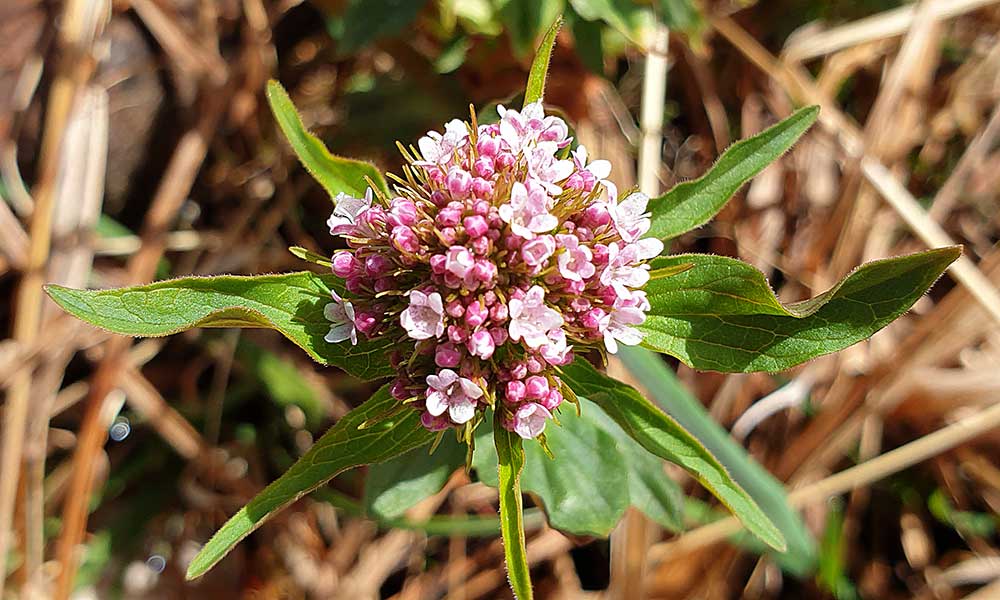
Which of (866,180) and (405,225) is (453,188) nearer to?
(405,225)

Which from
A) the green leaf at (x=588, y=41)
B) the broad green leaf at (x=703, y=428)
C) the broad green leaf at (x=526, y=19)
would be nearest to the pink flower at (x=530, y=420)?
the broad green leaf at (x=703, y=428)

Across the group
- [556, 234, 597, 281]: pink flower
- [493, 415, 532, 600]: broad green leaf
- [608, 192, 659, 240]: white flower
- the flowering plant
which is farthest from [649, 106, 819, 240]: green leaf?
[493, 415, 532, 600]: broad green leaf

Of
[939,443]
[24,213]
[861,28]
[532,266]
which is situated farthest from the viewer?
[861,28]

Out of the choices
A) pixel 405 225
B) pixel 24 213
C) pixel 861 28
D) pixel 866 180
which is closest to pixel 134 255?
pixel 24 213

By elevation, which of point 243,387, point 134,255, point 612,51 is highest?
point 612,51

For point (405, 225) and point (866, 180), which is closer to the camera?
point (405, 225)

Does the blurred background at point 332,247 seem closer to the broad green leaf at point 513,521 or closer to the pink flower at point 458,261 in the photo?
the broad green leaf at point 513,521

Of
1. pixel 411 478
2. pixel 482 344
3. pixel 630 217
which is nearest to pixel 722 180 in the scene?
pixel 630 217

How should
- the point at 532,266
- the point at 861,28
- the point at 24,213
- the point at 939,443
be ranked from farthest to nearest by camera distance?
the point at 861,28
the point at 24,213
the point at 939,443
the point at 532,266
